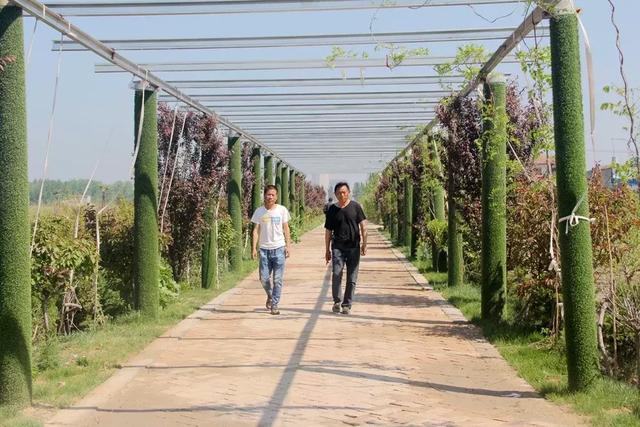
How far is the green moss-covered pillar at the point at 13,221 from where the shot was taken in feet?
16.0

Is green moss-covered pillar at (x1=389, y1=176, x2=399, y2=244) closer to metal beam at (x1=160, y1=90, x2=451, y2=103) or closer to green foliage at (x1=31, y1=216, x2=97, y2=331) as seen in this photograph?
metal beam at (x1=160, y1=90, x2=451, y2=103)

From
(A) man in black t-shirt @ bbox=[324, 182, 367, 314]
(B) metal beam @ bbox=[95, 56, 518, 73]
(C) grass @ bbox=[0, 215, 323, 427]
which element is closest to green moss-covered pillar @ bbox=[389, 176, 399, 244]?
(B) metal beam @ bbox=[95, 56, 518, 73]

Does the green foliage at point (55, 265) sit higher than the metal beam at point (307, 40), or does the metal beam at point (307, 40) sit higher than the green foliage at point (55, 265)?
the metal beam at point (307, 40)

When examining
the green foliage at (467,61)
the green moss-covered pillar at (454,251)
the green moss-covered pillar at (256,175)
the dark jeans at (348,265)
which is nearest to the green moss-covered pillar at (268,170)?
the green moss-covered pillar at (256,175)

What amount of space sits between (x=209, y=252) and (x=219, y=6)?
6.45m

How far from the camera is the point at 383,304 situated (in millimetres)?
10047

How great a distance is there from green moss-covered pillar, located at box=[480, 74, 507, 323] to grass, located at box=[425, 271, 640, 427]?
1.13 ft

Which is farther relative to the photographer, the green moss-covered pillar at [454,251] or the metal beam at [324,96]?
the metal beam at [324,96]

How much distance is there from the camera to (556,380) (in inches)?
220

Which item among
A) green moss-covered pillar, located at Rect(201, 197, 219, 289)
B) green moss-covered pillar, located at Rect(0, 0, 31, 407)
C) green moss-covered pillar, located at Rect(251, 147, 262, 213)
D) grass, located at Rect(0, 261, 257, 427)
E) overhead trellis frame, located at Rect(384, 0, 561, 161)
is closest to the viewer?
green moss-covered pillar, located at Rect(0, 0, 31, 407)

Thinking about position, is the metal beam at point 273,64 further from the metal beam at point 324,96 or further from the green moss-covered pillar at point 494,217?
the metal beam at point 324,96

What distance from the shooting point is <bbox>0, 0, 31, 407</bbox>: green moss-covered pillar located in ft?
16.0

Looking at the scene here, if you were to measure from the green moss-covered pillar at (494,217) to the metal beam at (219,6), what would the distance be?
156 centimetres

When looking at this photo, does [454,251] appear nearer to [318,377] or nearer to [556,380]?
[556,380]
